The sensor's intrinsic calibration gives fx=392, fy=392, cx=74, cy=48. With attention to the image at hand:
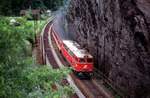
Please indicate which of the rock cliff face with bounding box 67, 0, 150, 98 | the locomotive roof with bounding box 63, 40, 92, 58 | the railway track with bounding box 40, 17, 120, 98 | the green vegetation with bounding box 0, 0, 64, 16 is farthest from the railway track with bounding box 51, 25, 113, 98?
the green vegetation with bounding box 0, 0, 64, 16

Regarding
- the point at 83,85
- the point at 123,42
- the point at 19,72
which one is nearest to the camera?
the point at 19,72

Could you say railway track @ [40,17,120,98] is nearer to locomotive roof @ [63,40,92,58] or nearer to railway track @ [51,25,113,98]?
railway track @ [51,25,113,98]

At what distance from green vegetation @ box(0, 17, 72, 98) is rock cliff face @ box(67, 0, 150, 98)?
12.4 m

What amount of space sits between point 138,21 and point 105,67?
37.1 ft

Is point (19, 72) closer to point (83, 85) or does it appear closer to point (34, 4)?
point (83, 85)

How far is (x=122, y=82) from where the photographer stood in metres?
32.3

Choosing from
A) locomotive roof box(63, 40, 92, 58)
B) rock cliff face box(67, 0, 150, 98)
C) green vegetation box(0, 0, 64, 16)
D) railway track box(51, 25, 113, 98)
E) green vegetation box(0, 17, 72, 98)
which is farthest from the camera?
green vegetation box(0, 0, 64, 16)

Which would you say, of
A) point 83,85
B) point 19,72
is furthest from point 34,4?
point 19,72

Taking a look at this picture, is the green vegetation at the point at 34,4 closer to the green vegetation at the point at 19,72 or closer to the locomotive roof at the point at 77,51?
the locomotive roof at the point at 77,51

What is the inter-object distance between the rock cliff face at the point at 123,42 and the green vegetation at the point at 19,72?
12424mm

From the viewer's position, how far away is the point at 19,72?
14406 millimetres

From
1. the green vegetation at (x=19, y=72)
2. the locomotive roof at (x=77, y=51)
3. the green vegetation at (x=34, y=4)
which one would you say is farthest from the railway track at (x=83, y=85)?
the green vegetation at (x=19, y=72)

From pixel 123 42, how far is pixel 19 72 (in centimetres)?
1835

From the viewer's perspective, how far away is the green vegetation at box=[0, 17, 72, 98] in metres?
13.8
